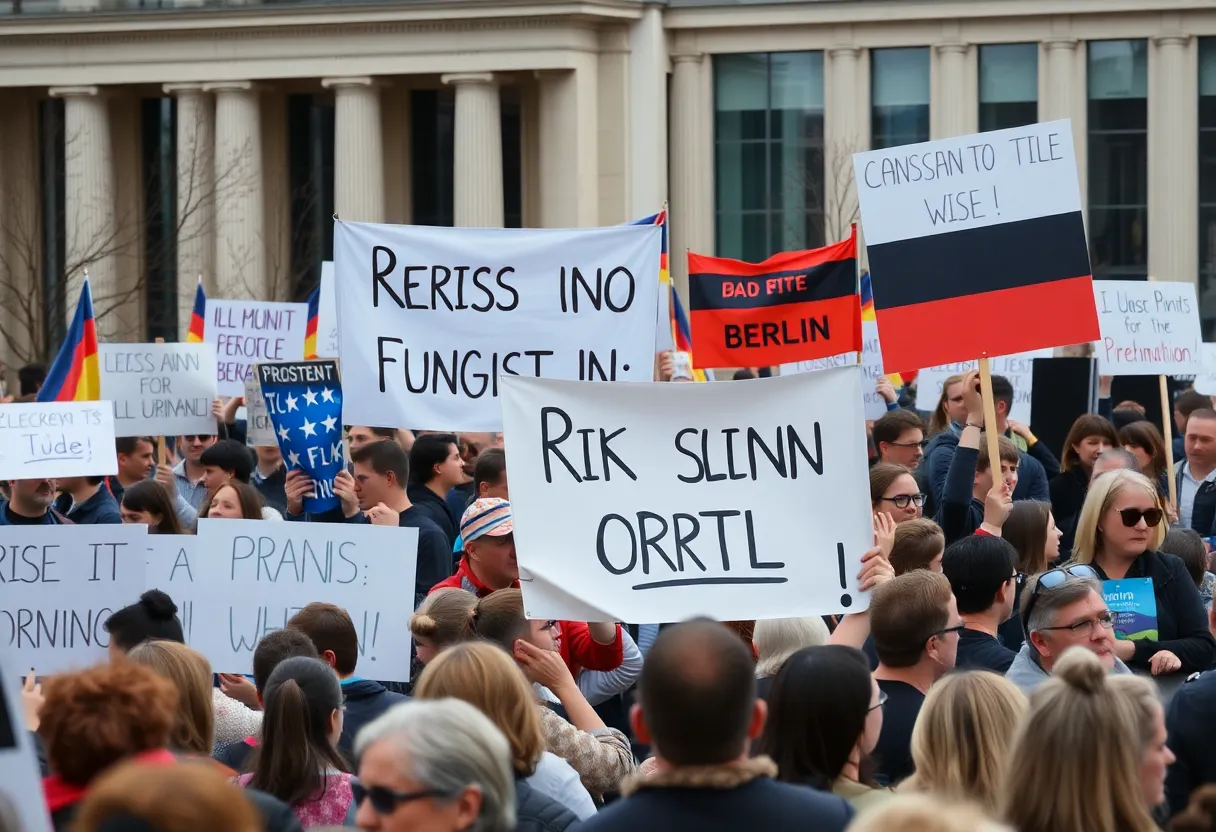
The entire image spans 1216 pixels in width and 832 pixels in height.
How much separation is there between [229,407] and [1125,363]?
7.24m

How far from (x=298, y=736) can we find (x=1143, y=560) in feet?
13.1

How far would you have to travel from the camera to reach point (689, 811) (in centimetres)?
408

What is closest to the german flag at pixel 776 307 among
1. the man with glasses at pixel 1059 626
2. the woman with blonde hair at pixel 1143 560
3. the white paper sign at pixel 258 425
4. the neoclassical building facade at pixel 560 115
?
the white paper sign at pixel 258 425

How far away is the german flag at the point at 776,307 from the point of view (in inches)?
508

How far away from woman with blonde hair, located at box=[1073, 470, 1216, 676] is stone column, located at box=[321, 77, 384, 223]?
4019cm

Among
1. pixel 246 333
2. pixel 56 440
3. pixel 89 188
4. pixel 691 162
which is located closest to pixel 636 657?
pixel 56 440

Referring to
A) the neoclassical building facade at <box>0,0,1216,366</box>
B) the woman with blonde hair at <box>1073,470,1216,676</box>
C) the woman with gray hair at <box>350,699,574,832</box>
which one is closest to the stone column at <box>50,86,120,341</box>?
the neoclassical building facade at <box>0,0,1216,366</box>

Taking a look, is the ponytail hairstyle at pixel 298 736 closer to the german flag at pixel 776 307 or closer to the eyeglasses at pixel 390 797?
the eyeglasses at pixel 390 797

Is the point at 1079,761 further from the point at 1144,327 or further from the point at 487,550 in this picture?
the point at 1144,327

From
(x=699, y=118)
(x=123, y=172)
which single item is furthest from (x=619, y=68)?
(x=123, y=172)

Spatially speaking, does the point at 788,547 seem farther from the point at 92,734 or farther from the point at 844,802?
the point at 92,734

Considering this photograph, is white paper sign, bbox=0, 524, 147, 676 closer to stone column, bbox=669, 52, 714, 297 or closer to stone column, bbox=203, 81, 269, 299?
stone column, bbox=669, 52, 714, 297

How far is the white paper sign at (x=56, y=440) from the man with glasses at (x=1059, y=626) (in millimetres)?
6155

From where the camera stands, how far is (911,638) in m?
5.98
